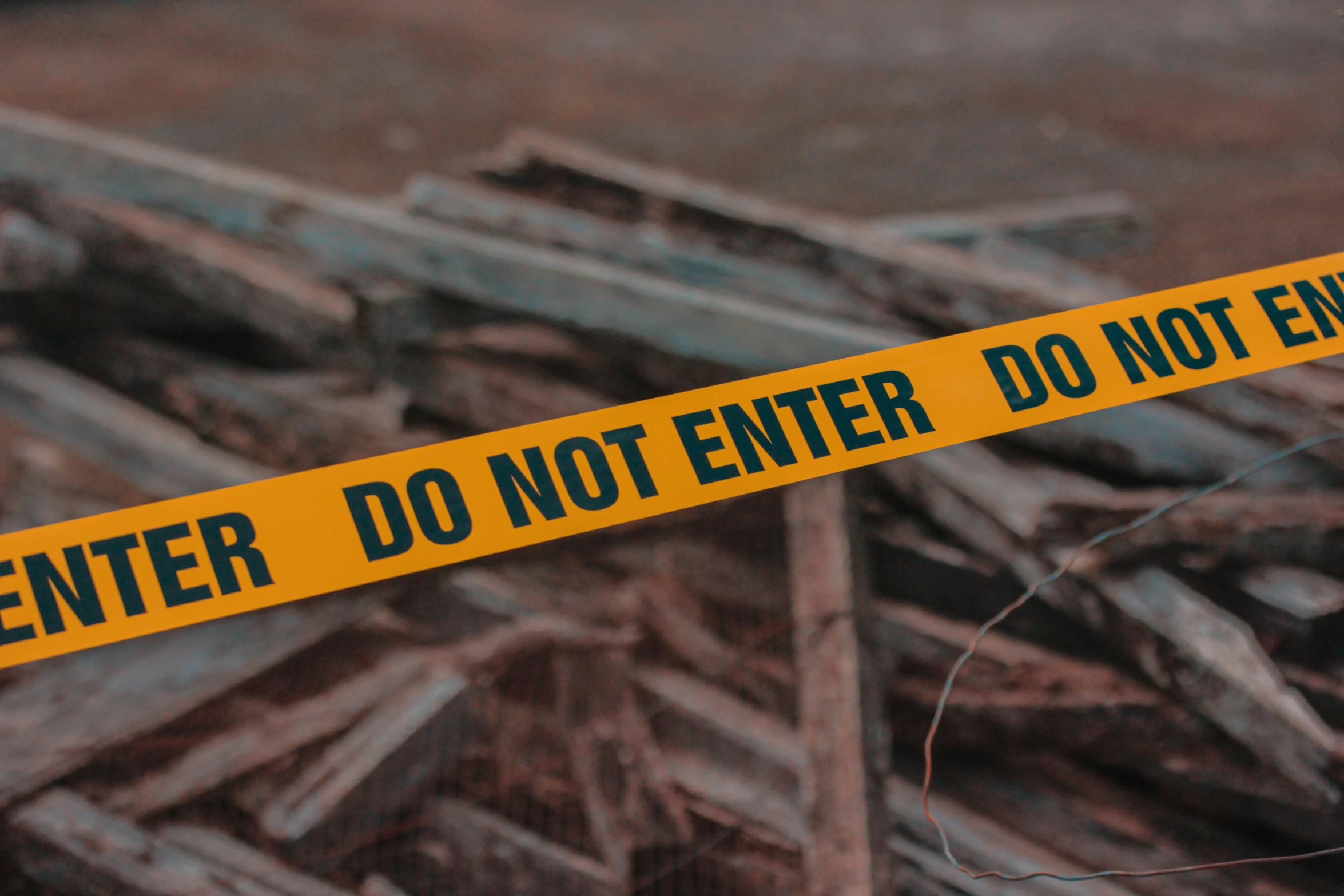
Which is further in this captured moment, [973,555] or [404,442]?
[404,442]

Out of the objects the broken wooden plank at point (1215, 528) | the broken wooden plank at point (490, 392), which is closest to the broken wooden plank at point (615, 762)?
the broken wooden plank at point (490, 392)

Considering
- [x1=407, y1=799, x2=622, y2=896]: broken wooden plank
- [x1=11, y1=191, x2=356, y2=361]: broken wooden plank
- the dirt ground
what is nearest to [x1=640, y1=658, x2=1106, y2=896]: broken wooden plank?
[x1=407, y1=799, x2=622, y2=896]: broken wooden plank

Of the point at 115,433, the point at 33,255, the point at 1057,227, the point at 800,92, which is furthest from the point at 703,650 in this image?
the point at 800,92

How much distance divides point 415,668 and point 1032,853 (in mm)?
1402

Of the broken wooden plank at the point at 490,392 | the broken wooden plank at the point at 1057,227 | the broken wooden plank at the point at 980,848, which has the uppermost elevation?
the broken wooden plank at the point at 1057,227

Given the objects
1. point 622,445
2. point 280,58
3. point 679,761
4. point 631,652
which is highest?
point 280,58

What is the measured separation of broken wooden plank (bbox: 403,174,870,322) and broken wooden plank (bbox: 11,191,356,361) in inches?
15.0

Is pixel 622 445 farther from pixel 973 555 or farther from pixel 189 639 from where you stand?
pixel 189 639

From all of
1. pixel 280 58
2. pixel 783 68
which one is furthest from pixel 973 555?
pixel 280 58

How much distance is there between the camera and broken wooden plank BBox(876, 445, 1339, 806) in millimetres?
1555

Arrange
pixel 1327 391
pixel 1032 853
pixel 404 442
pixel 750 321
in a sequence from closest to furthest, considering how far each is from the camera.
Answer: pixel 1032 853 < pixel 1327 391 < pixel 750 321 < pixel 404 442

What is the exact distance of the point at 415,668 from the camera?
2078mm

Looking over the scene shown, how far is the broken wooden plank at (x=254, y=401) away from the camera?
2.42 meters

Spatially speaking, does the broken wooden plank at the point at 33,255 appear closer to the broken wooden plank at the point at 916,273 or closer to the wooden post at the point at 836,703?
the broken wooden plank at the point at 916,273
